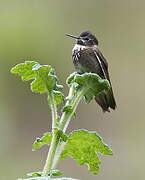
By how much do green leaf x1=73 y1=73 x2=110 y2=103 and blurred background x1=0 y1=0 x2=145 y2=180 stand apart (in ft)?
9.49

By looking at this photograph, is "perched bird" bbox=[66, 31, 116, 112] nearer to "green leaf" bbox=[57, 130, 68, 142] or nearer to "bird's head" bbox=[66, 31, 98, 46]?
"bird's head" bbox=[66, 31, 98, 46]

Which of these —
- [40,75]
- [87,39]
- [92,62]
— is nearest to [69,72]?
[87,39]

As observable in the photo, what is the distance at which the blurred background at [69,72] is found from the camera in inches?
177

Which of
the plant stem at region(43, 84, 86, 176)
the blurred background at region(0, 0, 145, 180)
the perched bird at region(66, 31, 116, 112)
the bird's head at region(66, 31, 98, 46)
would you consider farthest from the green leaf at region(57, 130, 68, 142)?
the blurred background at region(0, 0, 145, 180)

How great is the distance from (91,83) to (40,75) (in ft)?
0.26

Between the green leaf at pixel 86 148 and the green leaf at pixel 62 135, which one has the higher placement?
the green leaf at pixel 62 135

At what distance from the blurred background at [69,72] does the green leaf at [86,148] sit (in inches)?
113

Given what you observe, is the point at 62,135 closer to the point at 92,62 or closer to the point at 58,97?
the point at 58,97

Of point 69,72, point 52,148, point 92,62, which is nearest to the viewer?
point 52,148

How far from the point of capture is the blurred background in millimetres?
4484

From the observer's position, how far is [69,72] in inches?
232

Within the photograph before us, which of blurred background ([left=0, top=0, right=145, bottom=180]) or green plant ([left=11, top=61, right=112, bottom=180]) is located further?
blurred background ([left=0, top=0, right=145, bottom=180])

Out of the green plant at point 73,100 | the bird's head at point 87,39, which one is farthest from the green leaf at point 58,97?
the bird's head at point 87,39

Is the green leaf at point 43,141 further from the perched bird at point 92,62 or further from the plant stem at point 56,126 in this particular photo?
the perched bird at point 92,62
